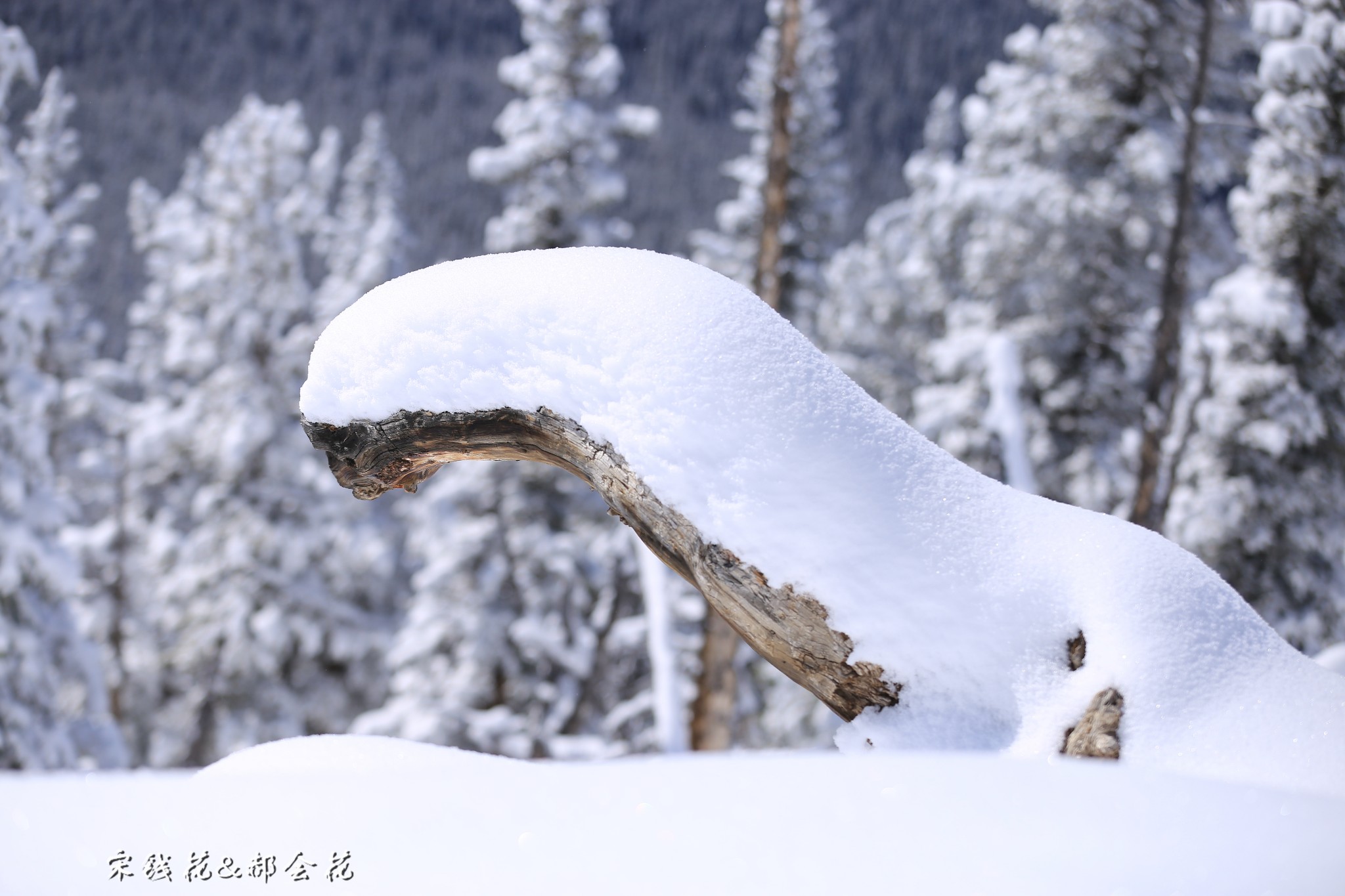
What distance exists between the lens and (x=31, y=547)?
401 inches

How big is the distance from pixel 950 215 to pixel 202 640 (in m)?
16.6

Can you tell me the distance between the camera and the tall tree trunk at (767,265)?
338 inches

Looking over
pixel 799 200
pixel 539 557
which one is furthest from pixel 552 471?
pixel 799 200

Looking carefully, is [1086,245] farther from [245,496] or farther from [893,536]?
[245,496]

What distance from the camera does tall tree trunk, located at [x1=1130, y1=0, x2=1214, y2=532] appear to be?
983 centimetres

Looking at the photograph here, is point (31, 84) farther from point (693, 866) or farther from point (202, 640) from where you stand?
point (693, 866)

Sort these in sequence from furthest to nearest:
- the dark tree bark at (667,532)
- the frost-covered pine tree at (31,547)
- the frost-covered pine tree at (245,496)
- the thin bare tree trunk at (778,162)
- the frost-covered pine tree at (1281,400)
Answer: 1. the frost-covered pine tree at (245,496)
2. the frost-covered pine tree at (1281,400)
3. the frost-covered pine tree at (31,547)
4. the thin bare tree trunk at (778,162)
5. the dark tree bark at (667,532)

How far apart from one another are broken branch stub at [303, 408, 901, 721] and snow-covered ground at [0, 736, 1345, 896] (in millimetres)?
422

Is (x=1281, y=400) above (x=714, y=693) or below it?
above

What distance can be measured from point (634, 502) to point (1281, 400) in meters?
11.2

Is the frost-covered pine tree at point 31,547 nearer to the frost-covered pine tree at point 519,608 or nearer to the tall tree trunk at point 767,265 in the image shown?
the frost-covered pine tree at point 519,608

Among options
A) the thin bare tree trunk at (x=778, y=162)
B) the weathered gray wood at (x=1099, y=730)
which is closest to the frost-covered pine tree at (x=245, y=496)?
the thin bare tree trunk at (x=778, y=162)

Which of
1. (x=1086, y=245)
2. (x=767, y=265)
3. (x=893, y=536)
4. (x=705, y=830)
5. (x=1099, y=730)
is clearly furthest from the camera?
(x=1086, y=245)

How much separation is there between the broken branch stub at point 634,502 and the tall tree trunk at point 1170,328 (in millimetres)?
8575
